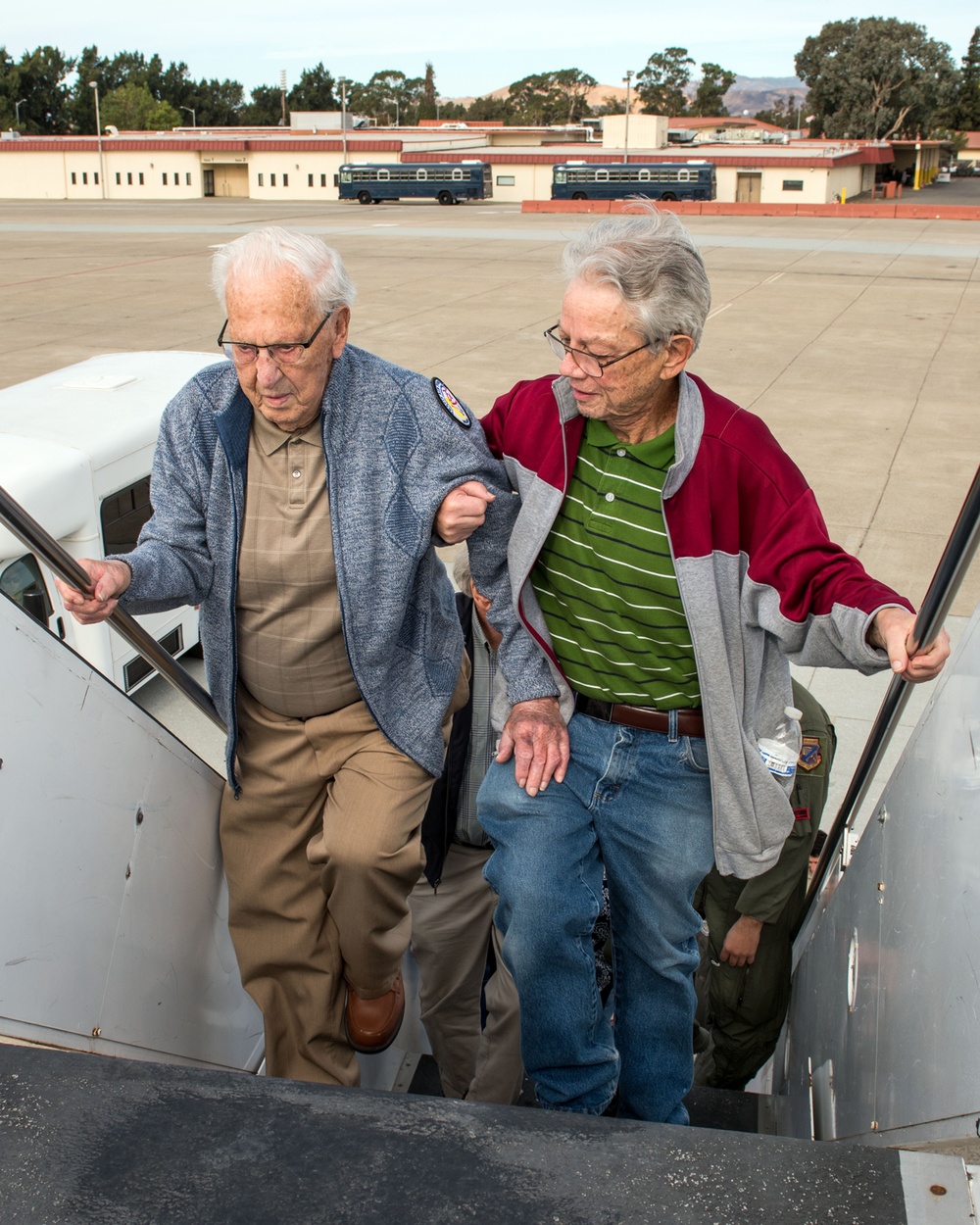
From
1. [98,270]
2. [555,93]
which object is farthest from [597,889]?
[555,93]

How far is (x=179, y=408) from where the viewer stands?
7.48 ft

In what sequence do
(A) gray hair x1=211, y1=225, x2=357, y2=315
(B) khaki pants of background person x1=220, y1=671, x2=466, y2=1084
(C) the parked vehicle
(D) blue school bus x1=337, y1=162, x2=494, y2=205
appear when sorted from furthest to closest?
(D) blue school bus x1=337, y1=162, x2=494, y2=205 < (C) the parked vehicle < (B) khaki pants of background person x1=220, y1=671, x2=466, y2=1084 < (A) gray hair x1=211, y1=225, x2=357, y2=315

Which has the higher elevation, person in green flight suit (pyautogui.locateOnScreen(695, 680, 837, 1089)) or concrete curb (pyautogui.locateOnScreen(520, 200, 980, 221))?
concrete curb (pyautogui.locateOnScreen(520, 200, 980, 221))

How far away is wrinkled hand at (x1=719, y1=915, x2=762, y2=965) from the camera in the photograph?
9.21 feet

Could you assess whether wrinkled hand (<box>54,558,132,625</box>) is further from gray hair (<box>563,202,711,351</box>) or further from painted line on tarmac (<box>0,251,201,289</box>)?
painted line on tarmac (<box>0,251,201,289</box>)

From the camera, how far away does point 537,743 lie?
228 cm

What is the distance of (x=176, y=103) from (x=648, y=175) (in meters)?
69.7

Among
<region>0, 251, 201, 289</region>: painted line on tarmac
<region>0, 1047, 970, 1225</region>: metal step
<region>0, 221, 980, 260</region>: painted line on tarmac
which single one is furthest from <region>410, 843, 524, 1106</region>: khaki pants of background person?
<region>0, 221, 980, 260</region>: painted line on tarmac

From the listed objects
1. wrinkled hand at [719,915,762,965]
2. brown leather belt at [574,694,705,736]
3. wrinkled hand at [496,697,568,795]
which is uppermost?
brown leather belt at [574,694,705,736]

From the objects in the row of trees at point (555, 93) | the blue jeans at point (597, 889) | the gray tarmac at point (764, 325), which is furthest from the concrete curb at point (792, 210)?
the blue jeans at point (597, 889)

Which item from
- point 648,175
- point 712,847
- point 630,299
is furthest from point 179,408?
point 648,175

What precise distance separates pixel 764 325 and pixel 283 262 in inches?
618

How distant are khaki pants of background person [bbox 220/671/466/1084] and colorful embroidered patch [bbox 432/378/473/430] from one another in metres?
0.59

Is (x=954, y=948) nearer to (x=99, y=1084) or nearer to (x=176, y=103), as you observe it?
(x=99, y=1084)
